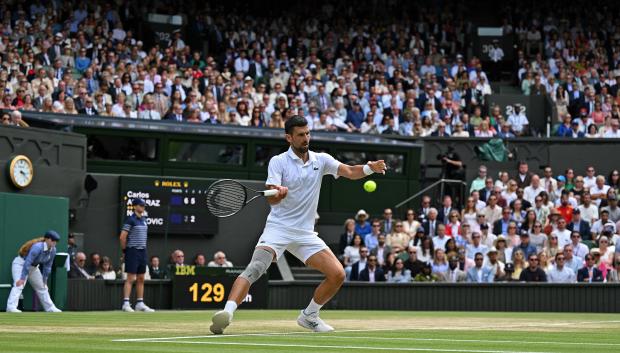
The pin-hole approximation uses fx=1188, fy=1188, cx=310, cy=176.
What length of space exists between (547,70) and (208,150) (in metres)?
11.5

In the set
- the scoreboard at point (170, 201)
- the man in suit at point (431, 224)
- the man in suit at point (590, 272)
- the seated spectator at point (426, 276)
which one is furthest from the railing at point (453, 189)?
the man in suit at point (590, 272)

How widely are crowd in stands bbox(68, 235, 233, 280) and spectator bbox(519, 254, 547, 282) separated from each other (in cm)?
629

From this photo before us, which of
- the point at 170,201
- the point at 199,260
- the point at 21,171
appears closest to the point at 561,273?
the point at 199,260

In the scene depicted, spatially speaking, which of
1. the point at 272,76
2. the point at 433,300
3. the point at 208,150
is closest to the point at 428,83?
the point at 272,76

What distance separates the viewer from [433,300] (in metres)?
23.9

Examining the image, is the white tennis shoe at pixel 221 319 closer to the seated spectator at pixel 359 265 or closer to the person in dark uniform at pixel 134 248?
the person in dark uniform at pixel 134 248

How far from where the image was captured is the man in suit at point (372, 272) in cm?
2464

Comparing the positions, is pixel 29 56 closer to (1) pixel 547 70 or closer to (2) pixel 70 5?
(2) pixel 70 5

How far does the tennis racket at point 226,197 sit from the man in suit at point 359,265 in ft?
46.6

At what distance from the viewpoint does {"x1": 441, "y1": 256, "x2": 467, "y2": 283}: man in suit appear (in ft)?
80.2

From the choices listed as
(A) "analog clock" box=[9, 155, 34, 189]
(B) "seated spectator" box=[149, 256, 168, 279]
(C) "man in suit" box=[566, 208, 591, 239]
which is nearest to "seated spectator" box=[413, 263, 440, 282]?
(C) "man in suit" box=[566, 208, 591, 239]

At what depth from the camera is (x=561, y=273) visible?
23766 mm

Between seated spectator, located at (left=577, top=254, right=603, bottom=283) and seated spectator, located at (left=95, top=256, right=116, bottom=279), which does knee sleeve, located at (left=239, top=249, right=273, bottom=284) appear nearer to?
seated spectator, located at (left=95, top=256, right=116, bottom=279)

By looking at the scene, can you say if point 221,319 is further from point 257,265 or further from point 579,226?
point 579,226
